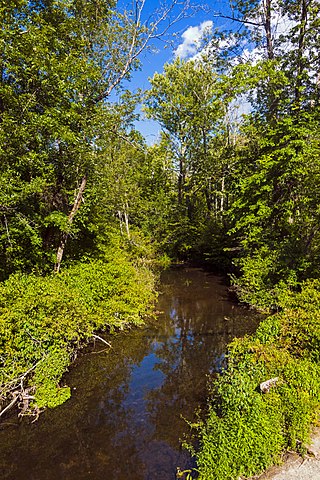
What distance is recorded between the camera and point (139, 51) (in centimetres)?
1262

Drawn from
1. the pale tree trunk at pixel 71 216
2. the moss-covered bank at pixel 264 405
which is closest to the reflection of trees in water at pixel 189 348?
the moss-covered bank at pixel 264 405

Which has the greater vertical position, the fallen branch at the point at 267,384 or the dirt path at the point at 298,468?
the fallen branch at the point at 267,384

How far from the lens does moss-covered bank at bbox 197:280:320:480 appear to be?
488cm

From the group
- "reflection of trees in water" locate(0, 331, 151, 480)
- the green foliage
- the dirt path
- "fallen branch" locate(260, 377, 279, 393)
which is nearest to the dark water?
"reflection of trees in water" locate(0, 331, 151, 480)

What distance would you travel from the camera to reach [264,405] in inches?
218

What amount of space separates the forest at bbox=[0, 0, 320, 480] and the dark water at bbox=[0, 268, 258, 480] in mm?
582

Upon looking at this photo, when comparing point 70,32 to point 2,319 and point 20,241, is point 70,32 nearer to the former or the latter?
point 20,241

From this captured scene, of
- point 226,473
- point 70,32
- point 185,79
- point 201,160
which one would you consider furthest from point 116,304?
point 185,79

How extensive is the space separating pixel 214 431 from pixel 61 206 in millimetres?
9365

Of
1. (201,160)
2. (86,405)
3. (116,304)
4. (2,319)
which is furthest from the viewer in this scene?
(201,160)

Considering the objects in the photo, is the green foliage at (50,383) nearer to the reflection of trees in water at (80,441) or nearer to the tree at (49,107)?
the reflection of trees in water at (80,441)

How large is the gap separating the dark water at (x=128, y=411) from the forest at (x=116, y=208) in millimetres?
582

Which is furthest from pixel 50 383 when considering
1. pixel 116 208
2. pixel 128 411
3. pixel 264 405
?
pixel 116 208

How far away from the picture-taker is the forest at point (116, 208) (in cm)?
626
